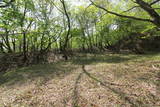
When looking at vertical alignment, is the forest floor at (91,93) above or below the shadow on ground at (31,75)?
below

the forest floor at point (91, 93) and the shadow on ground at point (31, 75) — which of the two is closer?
the forest floor at point (91, 93)

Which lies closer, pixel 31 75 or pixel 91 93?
pixel 91 93

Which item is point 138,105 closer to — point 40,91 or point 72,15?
point 40,91

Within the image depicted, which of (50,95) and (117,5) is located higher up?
(117,5)

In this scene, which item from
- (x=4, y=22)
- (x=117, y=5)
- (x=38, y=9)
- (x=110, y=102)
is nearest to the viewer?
(x=110, y=102)

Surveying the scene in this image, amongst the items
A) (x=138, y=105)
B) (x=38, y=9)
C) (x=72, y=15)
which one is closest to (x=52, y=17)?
(x=38, y=9)

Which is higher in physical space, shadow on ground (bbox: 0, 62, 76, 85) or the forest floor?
shadow on ground (bbox: 0, 62, 76, 85)

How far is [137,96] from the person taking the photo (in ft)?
11.9

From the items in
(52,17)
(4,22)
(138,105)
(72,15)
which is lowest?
(138,105)

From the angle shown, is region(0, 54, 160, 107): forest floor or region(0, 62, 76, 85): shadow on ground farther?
region(0, 62, 76, 85): shadow on ground

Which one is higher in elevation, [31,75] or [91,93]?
[31,75]

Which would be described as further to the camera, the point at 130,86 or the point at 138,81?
the point at 138,81

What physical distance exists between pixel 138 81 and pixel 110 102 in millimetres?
1828

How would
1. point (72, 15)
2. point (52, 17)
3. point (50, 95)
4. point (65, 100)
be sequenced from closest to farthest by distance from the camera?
point (65, 100), point (50, 95), point (52, 17), point (72, 15)
